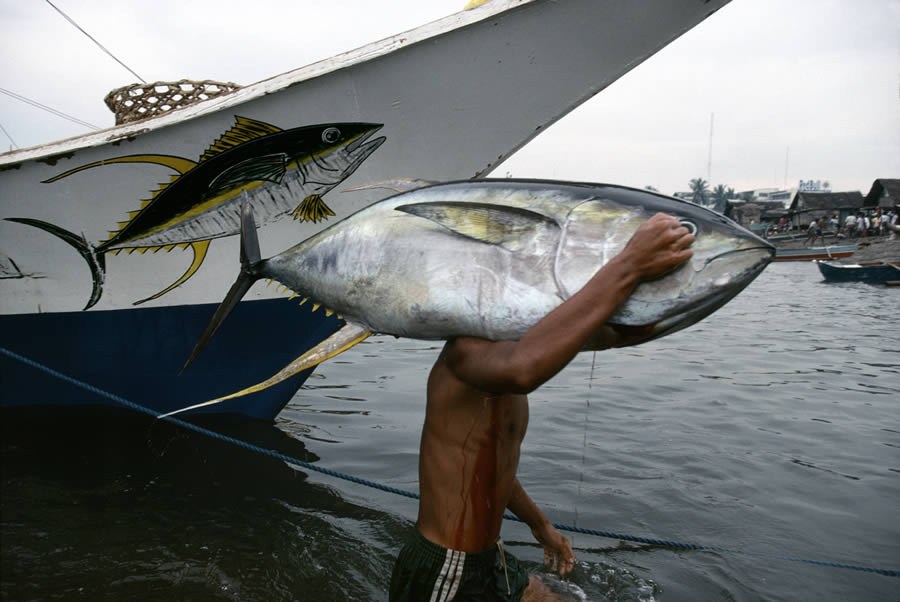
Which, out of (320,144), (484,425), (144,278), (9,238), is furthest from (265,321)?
(484,425)

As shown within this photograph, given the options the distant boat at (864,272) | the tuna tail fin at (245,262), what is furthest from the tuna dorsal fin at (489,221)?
the distant boat at (864,272)

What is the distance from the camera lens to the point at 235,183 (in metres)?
3.71

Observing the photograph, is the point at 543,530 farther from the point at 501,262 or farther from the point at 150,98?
the point at 150,98

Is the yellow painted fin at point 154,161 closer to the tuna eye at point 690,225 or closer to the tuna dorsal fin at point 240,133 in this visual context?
the tuna dorsal fin at point 240,133

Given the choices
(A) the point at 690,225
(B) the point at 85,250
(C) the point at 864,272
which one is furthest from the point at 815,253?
(A) the point at 690,225

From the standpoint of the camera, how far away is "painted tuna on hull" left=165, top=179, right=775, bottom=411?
4.56 ft

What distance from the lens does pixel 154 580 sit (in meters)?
3.08

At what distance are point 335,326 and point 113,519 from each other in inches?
72.0

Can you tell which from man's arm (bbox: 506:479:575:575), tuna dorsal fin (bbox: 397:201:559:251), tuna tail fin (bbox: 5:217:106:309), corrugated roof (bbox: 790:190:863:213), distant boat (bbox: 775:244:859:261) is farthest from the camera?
corrugated roof (bbox: 790:190:863:213)

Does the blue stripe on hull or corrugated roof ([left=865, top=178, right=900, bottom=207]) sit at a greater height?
corrugated roof ([left=865, top=178, right=900, bottom=207])

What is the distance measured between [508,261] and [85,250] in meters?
3.45

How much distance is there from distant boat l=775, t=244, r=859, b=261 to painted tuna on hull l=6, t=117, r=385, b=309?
26.7 metres

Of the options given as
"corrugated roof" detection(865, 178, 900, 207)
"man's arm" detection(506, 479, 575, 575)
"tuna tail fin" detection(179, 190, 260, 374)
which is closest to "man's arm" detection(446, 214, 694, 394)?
"tuna tail fin" detection(179, 190, 260, 374)

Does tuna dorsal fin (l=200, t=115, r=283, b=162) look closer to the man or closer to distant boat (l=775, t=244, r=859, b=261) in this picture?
the man
